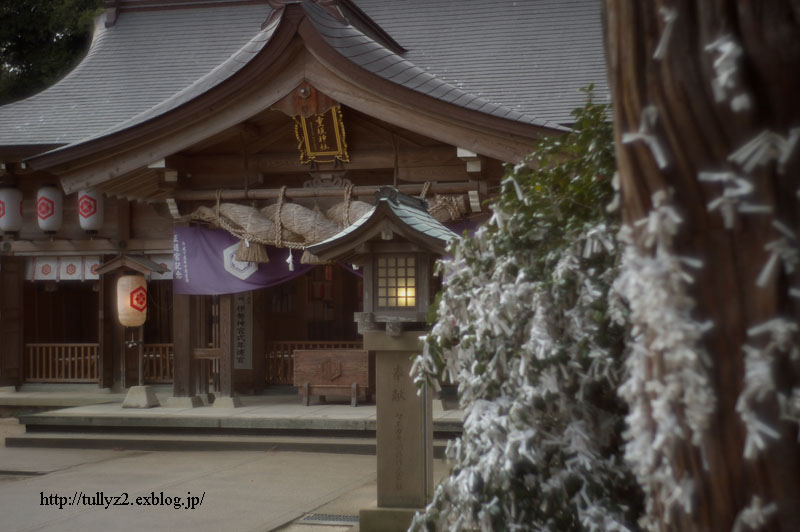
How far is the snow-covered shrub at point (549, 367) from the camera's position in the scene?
317 centimetres

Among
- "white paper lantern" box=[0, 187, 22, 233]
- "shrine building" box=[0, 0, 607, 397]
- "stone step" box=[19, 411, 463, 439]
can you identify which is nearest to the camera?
"stone step" box=[19, 411, 463, 439]

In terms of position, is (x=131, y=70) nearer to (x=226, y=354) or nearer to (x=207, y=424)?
(x=226, y=354)

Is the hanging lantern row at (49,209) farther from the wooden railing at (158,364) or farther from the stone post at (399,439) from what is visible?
the stone post at (399,439)

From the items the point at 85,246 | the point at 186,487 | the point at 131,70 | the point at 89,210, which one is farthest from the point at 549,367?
the point at 131,70

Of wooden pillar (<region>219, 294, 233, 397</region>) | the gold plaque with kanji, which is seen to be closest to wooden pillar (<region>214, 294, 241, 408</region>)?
wooden pillar (<region>219, 294, 233, 397</region>)

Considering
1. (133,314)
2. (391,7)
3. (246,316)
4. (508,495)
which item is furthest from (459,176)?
(508,495)

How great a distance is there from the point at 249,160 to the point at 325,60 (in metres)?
1.90

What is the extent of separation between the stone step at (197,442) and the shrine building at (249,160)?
1.09 meters

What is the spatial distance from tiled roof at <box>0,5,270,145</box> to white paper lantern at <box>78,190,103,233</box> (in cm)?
102

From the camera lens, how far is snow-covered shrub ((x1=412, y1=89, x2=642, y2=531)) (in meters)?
3.17

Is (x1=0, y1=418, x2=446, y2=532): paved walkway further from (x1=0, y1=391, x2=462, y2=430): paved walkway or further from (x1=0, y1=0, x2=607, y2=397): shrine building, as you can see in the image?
(x1=0, y1=0, x2=607, y2=397): shrine building

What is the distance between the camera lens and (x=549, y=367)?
3.22 metres

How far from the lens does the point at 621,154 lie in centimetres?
212

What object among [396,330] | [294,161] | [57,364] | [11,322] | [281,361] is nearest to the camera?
[396,330]
